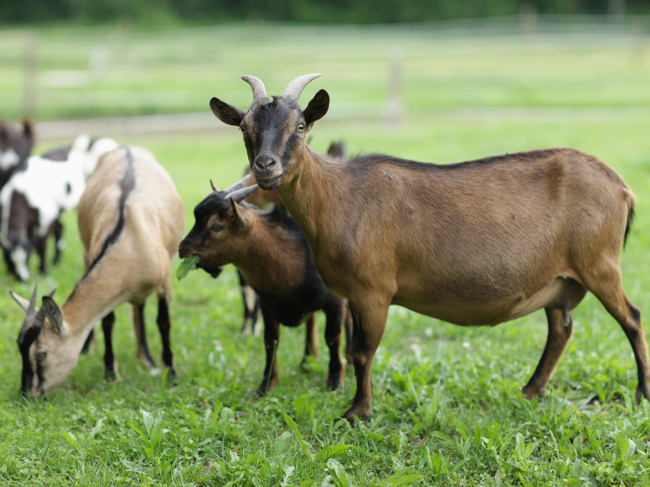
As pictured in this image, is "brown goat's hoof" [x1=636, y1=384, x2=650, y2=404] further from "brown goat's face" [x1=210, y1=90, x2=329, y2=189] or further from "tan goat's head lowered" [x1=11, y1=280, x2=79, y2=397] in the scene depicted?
"tan goat's head lowered" [x1=11, y1=280, x2=79, y2=397]

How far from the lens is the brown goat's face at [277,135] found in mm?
3385

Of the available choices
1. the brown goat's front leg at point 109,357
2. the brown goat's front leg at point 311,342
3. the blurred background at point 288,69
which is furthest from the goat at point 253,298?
the blurred background at point 288,69

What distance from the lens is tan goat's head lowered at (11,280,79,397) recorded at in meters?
4.57

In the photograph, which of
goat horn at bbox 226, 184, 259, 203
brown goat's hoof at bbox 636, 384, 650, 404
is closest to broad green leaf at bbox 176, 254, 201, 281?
goat horn at bbox 226, 184, 259, 203

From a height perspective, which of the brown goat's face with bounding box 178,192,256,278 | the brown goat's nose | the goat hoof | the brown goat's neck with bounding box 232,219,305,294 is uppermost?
the brown goat's nose

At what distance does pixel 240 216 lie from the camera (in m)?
4.32

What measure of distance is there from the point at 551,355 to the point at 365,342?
1.45m

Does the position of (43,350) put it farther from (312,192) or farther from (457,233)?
(457,233)

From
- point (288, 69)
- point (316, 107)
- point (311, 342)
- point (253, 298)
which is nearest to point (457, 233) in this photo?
point (316, 107)

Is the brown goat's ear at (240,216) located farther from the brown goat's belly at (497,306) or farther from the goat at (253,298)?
the goat at (253,298)

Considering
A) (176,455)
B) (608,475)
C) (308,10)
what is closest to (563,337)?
(608,475)

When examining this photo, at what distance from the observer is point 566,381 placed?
4742mm

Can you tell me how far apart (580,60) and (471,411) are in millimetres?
26410

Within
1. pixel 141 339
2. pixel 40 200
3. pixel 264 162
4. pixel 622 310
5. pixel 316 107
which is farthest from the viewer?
pixel 40 200
